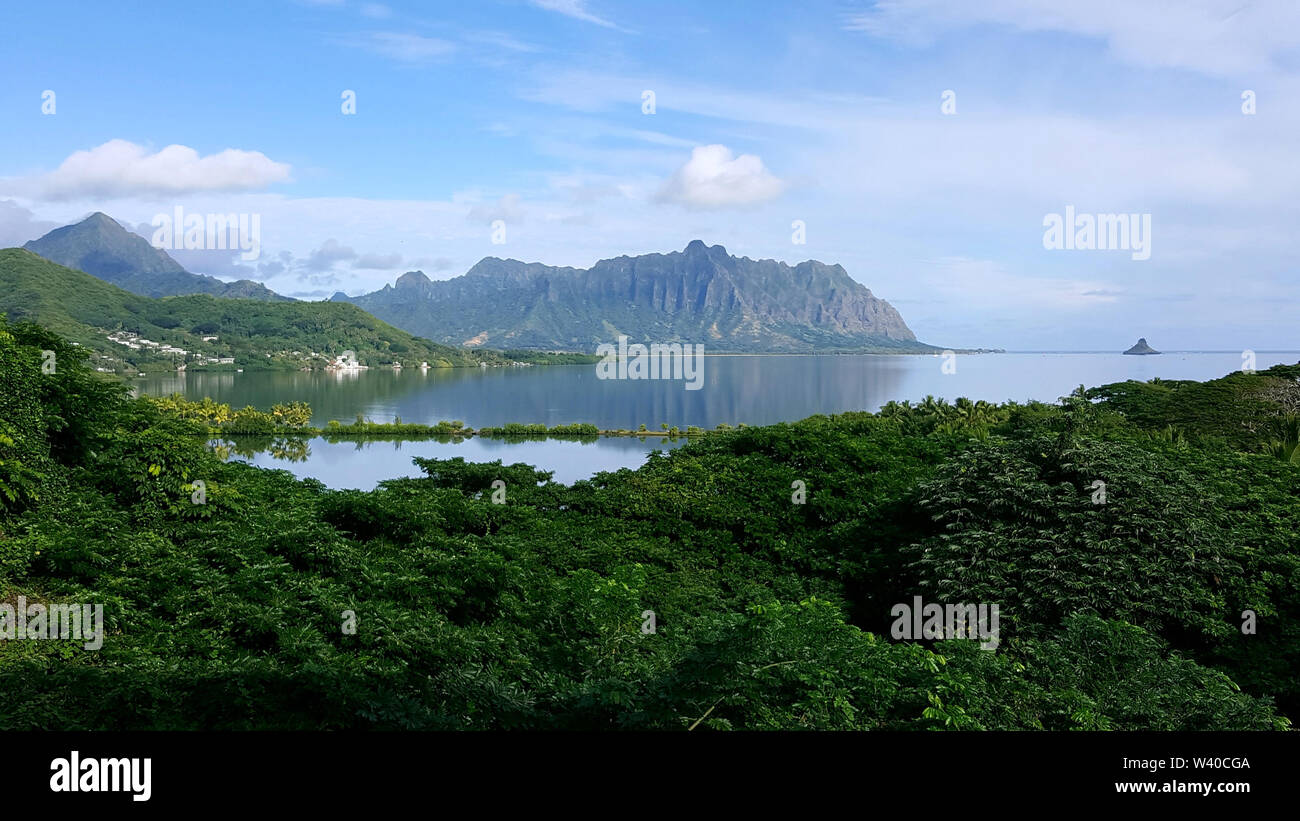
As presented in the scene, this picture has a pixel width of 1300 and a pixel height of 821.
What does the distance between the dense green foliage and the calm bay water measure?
72.7 feet

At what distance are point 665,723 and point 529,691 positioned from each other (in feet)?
4.45

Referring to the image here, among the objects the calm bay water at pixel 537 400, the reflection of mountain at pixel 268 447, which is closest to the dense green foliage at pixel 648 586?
the calm bay water at pixel 537 400

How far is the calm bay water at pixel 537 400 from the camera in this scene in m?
44.0

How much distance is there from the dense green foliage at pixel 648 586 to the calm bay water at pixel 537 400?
22.2 metres

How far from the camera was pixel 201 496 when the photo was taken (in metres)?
11.0

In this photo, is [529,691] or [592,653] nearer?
[529,691]

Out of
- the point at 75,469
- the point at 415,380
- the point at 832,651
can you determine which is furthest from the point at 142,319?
the point at 832,651

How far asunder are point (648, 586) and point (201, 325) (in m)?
159

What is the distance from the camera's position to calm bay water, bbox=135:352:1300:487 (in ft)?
144

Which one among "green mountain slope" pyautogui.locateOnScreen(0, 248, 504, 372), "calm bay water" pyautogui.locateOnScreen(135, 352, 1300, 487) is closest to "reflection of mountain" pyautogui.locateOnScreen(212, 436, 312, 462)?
"calm bay water" pyautogui.locateOnScreen(135, 352, 1300, 487)
